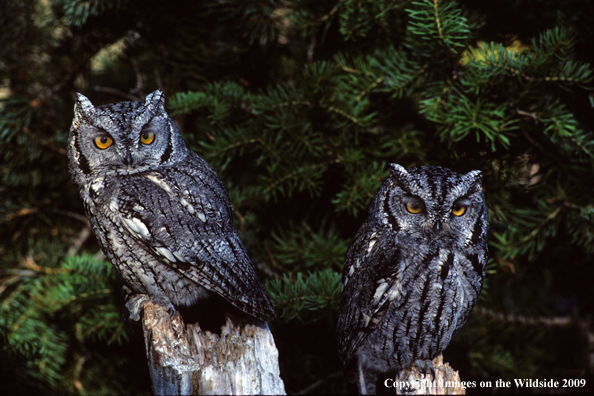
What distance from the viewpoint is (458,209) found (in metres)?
1.33

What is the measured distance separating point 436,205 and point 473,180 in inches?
6.0

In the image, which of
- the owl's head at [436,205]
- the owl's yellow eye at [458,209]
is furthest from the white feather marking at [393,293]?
the owl's yellow eye at [458,209]

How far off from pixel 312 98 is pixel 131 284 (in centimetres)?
95

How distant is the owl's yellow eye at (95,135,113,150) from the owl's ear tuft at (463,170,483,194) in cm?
115

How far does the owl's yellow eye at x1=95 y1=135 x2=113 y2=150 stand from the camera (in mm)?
1452

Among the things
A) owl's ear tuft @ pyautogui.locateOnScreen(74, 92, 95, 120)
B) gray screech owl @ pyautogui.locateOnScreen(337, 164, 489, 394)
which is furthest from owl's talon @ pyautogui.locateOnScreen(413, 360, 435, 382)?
owl's ear tuft @ pyautogui.locateOnScreen(74, 92, 95, 120)

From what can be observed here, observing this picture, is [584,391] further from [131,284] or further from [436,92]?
[131,284]

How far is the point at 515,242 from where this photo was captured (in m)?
1.63

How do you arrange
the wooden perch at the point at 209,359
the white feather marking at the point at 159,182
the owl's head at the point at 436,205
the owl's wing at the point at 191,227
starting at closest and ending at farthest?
1. the wooden perch at the point at 209,359
2. the owl's head at the point at 436,205
3. the owl's wing at the point at 191,227
4. the white feather marking at the point at 159,182

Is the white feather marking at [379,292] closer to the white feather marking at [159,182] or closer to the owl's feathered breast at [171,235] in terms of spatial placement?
the owl's feathered breast at [171,235]

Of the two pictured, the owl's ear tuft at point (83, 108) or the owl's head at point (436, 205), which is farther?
the owl's ear tuft at point (83, 108)

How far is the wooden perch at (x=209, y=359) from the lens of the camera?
1049mm

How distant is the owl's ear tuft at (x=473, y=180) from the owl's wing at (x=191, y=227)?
70 centimetres

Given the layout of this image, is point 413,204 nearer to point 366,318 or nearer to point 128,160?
point 366,318
